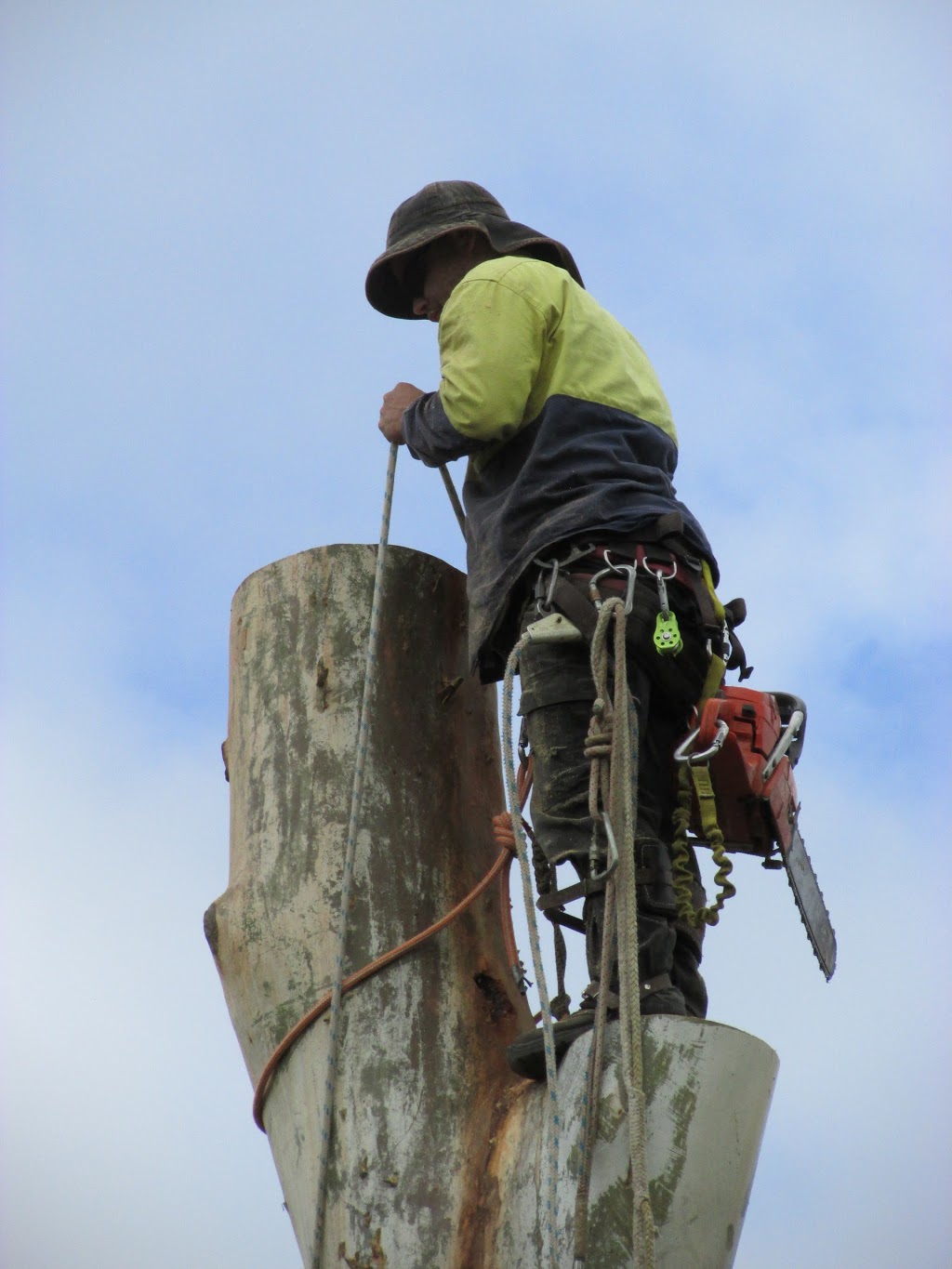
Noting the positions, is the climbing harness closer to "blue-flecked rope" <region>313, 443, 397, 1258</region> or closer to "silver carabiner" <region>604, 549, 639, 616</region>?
"silver carabiner" <region>604, 549, 639, 616</region>

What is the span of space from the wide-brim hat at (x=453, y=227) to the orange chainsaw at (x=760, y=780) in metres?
1.53

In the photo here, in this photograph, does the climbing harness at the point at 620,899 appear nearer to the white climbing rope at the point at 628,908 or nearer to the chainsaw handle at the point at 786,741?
the white climbing rope at the point at 628,908

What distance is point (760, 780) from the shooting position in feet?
15.0

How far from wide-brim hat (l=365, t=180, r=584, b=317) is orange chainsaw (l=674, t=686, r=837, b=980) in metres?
1.53

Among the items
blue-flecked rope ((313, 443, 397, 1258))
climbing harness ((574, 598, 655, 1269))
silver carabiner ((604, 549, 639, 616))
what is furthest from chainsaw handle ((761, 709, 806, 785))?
blue-flecked rope ((313, 443, 397, 1258))

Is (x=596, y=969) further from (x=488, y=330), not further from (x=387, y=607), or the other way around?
(x=488, y=330)

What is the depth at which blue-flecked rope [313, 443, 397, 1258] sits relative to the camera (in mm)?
4207

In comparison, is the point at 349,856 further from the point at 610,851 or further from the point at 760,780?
the point at 760,780

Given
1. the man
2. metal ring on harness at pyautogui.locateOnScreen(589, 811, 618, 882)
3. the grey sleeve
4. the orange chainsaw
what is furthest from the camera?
the grey sleeve

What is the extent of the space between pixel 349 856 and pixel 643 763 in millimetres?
792

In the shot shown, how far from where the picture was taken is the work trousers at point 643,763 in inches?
168

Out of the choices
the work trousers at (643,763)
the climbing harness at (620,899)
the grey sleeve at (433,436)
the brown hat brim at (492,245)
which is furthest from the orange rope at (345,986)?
the brown hat brim at (492,245)

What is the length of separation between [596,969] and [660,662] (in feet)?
2.62

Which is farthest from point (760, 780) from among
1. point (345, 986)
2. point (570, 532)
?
point (345, 986)
